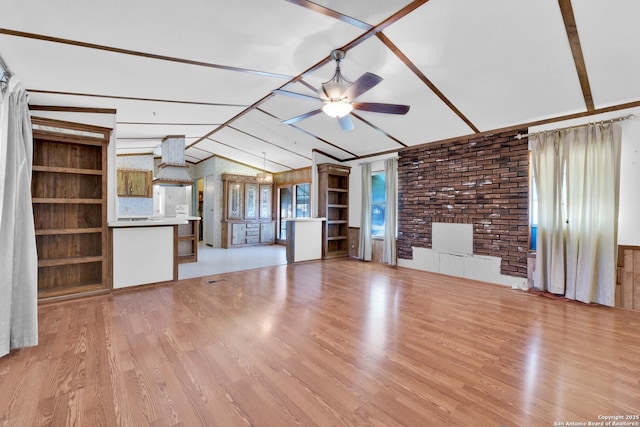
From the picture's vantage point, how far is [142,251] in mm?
4230

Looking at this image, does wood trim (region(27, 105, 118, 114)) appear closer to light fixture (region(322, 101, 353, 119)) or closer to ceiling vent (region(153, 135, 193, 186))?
ceiling vent (region(153, 135, 193, 186))

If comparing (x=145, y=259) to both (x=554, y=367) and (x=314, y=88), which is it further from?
(x=554, y=367)

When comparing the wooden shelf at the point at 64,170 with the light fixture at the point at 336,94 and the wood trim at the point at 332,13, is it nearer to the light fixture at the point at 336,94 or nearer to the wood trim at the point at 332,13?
the light fixture at the point at 336,94

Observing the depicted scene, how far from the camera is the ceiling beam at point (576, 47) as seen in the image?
2260 mm

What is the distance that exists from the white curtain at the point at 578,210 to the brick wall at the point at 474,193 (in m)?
0.28

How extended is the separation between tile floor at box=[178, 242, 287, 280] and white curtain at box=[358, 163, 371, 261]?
1.90 metres

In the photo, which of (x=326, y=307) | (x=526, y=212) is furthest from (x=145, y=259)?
(x=526, y=212)

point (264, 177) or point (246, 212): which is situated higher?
point (264, 177)

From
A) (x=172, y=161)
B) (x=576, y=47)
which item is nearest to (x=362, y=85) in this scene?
(x=576, y=47)

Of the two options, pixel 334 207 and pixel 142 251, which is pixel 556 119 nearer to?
pixel 334 207

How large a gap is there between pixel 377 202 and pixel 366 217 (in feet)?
1.44

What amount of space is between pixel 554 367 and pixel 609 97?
10.7 feet

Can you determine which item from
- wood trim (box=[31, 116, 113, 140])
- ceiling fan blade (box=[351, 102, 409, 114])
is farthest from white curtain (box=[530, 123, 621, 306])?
wood trim (box=[31, 116, 113, 140])

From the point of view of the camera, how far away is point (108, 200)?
3.99 meters
